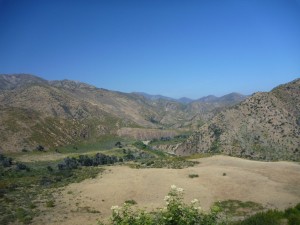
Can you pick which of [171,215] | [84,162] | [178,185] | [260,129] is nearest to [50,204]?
[178,185]

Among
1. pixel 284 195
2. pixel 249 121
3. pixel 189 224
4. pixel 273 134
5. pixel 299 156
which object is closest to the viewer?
pixel 189 224

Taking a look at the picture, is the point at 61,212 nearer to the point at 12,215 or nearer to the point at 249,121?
the point at 12,215

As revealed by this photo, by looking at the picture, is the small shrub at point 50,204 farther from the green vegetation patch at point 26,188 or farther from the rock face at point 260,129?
the rock face at point 260,129

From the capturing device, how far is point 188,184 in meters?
48.3

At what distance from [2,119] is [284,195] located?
11140cm

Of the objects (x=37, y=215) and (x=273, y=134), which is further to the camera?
(x=273, y=134)

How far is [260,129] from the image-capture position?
95.1 metres

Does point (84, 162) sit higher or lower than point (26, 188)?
higher

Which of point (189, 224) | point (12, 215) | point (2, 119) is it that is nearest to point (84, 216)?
point (12, 215)

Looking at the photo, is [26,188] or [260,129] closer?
[26,188]

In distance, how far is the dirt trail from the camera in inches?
1438

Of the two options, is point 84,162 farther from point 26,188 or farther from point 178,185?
point 178,185

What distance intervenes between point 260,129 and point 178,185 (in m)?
55.0

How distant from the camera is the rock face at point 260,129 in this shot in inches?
3482
